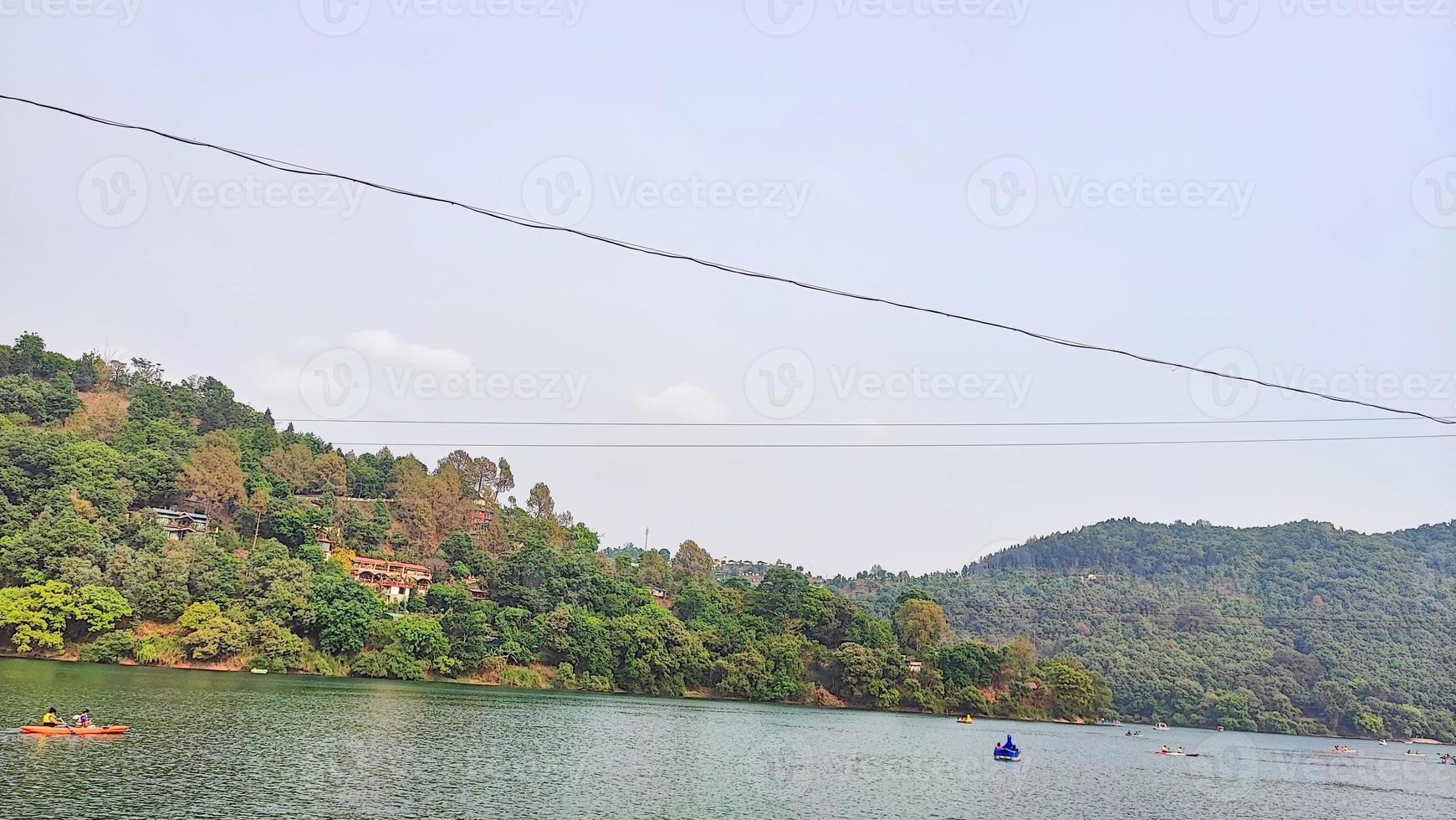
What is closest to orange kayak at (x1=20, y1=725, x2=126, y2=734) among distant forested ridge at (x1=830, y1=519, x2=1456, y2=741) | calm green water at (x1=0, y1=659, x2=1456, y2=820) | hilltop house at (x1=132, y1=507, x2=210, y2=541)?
calm green water at (x1=0, y1=659, x2=1456, y2=820)

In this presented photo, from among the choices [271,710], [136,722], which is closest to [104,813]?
[136,722]

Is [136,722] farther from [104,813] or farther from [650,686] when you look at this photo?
[650,686]

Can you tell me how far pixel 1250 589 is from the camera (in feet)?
366

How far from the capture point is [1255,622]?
→ 319 ft

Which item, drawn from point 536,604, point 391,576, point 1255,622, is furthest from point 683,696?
point 1255,622

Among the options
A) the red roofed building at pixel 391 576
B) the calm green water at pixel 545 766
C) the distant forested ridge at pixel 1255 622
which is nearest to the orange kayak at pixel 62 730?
the calm green water at pixel 545 766

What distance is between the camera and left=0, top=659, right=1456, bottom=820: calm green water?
22.1 m

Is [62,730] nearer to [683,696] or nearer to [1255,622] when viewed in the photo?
[683,696]

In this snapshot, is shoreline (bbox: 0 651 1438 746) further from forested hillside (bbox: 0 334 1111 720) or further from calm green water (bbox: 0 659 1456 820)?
calm green water (bbox: 0 659 1456 820)

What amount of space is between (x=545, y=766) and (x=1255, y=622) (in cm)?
8725

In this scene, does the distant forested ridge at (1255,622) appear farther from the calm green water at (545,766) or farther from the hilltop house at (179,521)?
the hilltop house at (179,521)

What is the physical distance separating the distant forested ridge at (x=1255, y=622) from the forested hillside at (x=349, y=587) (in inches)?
404

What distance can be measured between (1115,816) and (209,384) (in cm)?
9875

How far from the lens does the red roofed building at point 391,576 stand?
72.9 metres
